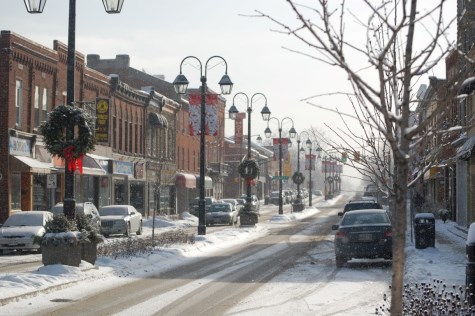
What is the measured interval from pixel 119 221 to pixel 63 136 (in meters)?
19.7

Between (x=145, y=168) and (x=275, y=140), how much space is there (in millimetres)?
13056

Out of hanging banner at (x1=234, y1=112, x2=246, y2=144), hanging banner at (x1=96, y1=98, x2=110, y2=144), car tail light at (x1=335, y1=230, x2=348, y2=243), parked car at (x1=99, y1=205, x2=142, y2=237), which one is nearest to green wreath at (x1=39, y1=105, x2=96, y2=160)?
car tail light at (x1=335, y1=230, x2=348, y2=243)

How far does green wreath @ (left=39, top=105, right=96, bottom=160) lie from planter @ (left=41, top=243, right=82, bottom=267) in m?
2.08

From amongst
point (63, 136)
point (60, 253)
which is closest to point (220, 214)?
point (63, 136)

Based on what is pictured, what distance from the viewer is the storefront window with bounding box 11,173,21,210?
38281 millimetres

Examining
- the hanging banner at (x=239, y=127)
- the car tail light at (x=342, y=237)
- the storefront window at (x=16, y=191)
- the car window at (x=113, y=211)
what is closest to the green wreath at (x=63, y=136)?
the car tail light at (x=342, y=237)

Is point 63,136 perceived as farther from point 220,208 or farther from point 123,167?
point 123,167

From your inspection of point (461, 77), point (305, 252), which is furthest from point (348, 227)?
point (461, 77)

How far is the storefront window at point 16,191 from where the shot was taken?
126 feet

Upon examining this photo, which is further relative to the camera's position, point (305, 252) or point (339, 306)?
point (305, 252)

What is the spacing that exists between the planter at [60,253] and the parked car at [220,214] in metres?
33.5

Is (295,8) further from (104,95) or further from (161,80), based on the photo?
(161,80)

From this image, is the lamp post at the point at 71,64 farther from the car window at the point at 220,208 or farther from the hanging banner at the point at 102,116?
the car window at the point at 220,208

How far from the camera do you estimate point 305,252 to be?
91.0 feet
